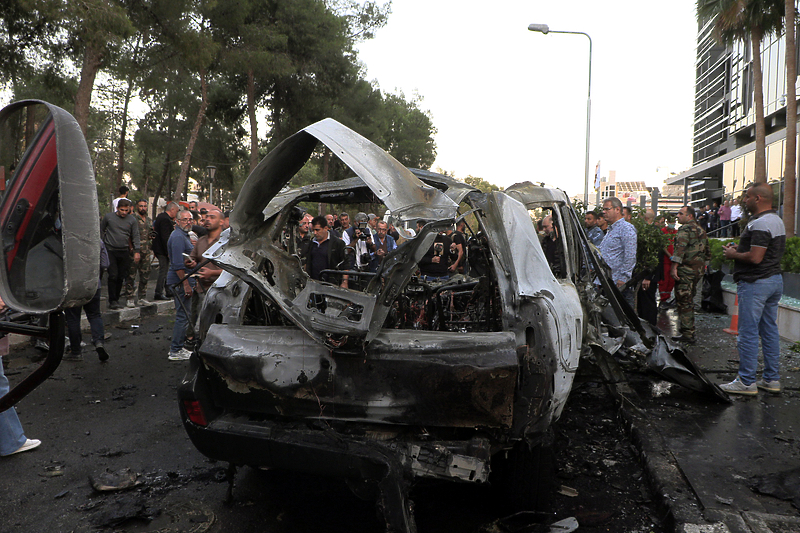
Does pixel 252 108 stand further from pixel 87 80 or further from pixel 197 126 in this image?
pixel 87 80

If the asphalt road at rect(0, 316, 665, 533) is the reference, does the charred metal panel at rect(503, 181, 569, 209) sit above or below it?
above

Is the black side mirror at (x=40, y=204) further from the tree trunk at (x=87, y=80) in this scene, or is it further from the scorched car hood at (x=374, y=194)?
the tree trunk at (x=87, y=80)

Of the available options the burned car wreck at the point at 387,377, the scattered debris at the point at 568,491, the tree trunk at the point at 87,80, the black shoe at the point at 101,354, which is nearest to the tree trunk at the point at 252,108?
the tree trunk at the point at 87,80

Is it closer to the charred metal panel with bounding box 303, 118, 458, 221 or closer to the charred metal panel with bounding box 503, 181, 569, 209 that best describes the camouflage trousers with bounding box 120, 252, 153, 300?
the charred metal panel with bounding box 503, 181, 569, 209

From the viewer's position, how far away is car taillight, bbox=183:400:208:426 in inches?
108

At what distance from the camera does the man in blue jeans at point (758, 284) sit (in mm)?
4855

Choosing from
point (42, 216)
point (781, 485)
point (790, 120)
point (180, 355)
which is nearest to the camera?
point (42, 216)

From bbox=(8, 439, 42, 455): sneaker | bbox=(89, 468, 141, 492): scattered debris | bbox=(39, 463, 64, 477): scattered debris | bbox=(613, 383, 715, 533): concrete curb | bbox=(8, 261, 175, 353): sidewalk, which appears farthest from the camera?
bbox=(8, 261, 175, 353): sidewalk

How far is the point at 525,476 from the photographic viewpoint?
2834 mm

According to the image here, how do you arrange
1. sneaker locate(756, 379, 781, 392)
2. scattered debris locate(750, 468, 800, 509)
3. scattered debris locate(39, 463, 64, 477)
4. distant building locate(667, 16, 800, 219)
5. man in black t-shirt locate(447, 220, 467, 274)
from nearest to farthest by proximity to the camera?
scattered debris locate(750, 468, 800, 509)
scattered debris locate(39, 463, 64, 477)
sneaker locate(756, 379, 781, 392)
man in black t-shirt locate(447, 220, 467, 274)
distant building locate(667, 16, 800, 219)

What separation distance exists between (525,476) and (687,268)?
6.00m

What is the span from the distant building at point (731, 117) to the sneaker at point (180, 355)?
67.0 feet

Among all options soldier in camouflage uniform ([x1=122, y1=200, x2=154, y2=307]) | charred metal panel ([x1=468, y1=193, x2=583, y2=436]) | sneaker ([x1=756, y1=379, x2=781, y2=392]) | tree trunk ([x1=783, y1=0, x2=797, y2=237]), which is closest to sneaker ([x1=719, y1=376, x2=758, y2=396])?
sneaker ([x1=756, y1=379, x2=781, y2=392])

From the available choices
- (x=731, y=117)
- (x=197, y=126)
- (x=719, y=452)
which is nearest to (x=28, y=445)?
(x=719, y=452)
